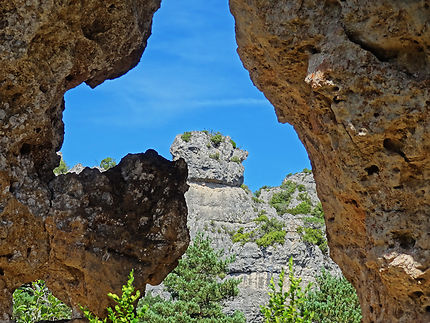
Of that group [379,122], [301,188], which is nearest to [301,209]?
[301,188]

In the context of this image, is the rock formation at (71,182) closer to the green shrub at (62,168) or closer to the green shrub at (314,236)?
the green shrub at (314,236)

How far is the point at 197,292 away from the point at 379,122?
14.0 m

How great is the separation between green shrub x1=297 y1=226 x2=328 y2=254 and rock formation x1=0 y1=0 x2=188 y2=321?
34.3 metres

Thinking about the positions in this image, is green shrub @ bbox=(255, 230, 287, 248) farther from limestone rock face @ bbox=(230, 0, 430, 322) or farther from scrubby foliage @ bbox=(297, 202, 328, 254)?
limestone rock face @ bbox=(230, 0, 430, 322)

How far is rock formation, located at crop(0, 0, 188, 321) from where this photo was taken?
11.3m

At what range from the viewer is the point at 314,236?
4831 cm

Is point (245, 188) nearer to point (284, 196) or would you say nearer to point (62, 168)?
point (284, 196)

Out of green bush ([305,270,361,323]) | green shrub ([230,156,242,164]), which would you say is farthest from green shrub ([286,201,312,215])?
green bush ([305,270,361,323])

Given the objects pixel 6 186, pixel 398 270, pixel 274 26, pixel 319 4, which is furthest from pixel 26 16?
pixel 398 270

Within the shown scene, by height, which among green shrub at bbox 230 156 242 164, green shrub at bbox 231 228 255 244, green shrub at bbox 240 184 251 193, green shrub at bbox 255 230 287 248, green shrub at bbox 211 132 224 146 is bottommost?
green shrub at bbox 255 230 287 248

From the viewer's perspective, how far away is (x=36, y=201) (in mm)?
12000

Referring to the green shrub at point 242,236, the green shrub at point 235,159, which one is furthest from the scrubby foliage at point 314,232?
the green shrub at point 235,159

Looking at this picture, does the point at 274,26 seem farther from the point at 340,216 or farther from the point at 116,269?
the point at 116,269

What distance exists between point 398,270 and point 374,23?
3612 millimetres
